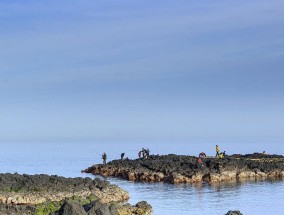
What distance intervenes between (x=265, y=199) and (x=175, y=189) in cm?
1217

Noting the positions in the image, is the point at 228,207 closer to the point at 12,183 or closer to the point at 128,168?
the point at 12,183

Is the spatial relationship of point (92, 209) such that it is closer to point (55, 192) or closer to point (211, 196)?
point (55, 192)

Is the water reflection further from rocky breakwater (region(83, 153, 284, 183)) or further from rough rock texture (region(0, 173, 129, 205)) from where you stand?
rocky breakwater (region(83, 153, 284, 183))

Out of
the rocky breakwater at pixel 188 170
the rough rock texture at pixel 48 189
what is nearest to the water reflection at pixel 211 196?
the rough rock texture at pixel 48 189

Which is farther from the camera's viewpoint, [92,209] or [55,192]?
[55,192]

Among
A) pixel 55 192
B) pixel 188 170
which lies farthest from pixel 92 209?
pixel 188 170

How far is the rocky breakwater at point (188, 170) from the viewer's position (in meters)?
78.9

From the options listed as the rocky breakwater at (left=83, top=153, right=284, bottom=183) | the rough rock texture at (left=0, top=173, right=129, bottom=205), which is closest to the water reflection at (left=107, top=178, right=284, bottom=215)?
the rough rock texture at (left=0, top=173, right=129, bottom=205)

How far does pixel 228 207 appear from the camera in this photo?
54.0 meters

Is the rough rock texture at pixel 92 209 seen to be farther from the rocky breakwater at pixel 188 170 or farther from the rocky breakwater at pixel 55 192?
the rocky breakwater at pixel 188 170

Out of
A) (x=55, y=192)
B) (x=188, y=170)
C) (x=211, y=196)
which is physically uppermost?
(x=188, y=170)

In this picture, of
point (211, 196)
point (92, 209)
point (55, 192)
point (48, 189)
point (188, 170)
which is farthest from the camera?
point (188, 170)

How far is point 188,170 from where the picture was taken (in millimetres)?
79625

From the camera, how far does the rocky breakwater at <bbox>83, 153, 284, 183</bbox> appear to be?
78.9 m
